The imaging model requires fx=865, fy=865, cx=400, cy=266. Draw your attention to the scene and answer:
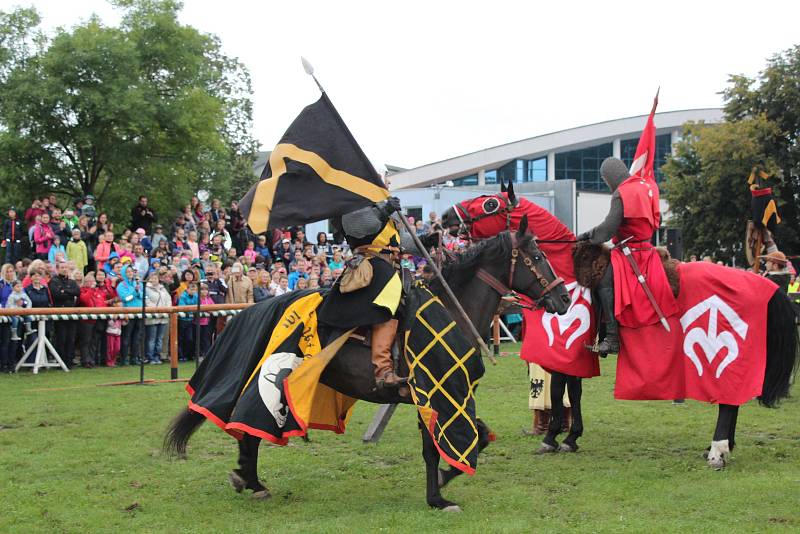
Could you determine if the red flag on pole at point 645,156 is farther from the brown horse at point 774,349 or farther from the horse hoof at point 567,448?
the horse hoof at point 567,448

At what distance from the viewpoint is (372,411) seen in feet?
Answer: 36.6

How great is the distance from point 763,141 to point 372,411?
28.8 metres

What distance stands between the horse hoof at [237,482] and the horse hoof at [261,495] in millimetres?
115

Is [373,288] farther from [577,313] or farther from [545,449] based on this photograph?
[545,449]

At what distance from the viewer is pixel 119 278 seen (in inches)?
639

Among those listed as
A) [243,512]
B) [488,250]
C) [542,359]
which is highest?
[488,250]

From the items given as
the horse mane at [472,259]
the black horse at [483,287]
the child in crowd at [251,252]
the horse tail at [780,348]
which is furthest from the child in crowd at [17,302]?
the horse tail at [780,348]

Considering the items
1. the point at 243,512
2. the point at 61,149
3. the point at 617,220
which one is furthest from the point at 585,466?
the point at 61,149

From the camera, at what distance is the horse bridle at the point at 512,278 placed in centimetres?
696

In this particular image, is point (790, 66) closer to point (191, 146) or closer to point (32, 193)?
point (191, 146)

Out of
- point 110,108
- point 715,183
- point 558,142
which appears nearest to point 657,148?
point 558,142

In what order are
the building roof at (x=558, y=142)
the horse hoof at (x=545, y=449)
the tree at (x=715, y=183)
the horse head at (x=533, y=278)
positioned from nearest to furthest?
the horse head at (x=533, y=278), the horse hoof at (x=545, y=449), the tree at (x=715, y=183), the building roof at (x=558, y=142)

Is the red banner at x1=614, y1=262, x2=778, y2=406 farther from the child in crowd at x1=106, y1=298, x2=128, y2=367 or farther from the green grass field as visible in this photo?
the child in crowd at x1=106, y1=298, x2=128, y2=367

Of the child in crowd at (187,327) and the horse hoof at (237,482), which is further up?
the child in crowd at (187,327)
